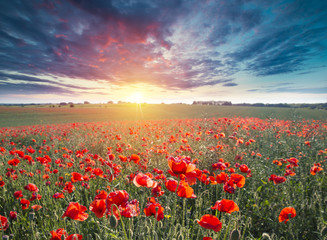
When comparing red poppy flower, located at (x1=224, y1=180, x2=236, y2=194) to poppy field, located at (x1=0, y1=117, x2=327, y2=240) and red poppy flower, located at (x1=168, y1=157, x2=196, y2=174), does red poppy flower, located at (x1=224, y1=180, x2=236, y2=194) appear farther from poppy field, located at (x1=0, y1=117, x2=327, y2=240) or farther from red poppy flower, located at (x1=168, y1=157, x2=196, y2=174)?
red poppy flower, located at (x1=168, y1=157, x2=196, y2=174)

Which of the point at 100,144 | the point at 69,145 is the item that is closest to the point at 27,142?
the point at 69,145

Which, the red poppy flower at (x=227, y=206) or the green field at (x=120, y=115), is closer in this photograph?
the red poppy flower at (x=227, y=206)

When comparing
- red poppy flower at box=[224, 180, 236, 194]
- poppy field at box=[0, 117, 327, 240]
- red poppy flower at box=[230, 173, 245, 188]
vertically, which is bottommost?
poppy field at box=[0, 117, 327, 240]

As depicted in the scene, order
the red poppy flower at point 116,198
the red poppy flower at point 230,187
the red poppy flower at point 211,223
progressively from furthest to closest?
the red poppy flower at point 230,187 < the red poppy flower at point 116,198 < the red poppy flower at point 211,223

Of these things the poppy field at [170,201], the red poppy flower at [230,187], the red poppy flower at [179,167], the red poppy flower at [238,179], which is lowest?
the poppy field at [170,201]

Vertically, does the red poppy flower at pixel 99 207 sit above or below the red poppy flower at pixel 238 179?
below

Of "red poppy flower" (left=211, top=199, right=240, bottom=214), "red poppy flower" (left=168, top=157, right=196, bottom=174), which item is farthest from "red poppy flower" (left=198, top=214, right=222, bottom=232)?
"red poppy flower" (left=168, top=157, right=196, bottom=174)

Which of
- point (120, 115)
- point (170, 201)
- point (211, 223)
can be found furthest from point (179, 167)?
point (120, 115)

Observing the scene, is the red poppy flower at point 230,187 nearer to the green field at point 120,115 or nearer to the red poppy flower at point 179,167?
the red poppy flower at point 179,167

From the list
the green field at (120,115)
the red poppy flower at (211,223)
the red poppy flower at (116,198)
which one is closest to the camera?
the red poppy flower at (211,223)

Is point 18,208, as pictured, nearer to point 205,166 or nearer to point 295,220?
point 205,166

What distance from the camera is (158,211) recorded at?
1.38 meters

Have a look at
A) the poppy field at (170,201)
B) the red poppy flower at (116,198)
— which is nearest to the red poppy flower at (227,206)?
the poppy field at (170,201)

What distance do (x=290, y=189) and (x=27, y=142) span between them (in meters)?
11.0
